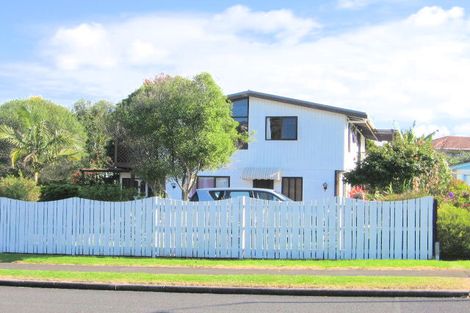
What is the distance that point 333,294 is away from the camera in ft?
33.2

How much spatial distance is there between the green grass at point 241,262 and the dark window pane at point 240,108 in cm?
1365

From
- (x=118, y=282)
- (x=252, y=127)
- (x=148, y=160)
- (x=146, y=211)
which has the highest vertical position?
(x=252, y=127)

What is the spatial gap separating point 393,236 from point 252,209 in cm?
337

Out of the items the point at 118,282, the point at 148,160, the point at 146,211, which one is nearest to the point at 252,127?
the point at 148,160

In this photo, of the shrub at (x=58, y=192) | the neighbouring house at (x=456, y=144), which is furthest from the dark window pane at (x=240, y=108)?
the neighbouring house at (x=456, y=144)

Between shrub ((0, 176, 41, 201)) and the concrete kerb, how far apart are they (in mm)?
7409

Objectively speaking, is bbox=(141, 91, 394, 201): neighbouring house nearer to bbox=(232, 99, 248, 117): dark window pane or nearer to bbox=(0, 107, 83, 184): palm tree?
bbox=(232, 99, 248, 117): dark window pane

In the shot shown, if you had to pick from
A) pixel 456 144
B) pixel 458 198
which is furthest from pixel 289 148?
pixel 456 144

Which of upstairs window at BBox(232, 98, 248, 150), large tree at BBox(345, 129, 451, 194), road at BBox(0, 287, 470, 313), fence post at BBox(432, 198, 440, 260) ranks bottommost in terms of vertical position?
road at BBox(0, 287, 470, 313)

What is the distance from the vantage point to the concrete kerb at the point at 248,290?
981 centimetres

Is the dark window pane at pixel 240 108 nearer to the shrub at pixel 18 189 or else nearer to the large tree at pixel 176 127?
the large tree at pixel 176 127

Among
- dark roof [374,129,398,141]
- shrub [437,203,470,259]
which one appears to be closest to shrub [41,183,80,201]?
shrub [437,203,470,259]

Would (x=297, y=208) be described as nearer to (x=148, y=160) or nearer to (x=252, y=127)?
(x=148, y=160)

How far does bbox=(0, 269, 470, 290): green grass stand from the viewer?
1034cm
